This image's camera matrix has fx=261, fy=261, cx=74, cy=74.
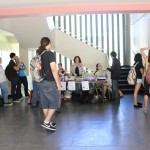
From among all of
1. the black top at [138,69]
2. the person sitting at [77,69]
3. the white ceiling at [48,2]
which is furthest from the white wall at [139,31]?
the white ceiling at [48,2]

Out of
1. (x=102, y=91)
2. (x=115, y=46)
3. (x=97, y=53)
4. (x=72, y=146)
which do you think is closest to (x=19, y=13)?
(x=72, y=146)

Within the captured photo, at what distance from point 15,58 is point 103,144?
16.7 ft

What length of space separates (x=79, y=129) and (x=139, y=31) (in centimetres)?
635

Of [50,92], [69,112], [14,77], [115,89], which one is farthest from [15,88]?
[50,92]

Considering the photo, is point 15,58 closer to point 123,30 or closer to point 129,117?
point 129,117

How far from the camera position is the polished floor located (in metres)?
3.84

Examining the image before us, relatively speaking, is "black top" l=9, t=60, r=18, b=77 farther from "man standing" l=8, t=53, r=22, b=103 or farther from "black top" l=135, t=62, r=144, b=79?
"black top" l=135, t=62, r=144, b=79

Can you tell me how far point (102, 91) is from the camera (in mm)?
8094

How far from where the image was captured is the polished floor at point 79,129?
3.84 metres

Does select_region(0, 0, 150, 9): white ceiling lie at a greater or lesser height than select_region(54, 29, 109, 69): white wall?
greater

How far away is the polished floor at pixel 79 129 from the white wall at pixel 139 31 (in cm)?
313

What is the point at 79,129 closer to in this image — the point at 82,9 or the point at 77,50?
the point at 82,9

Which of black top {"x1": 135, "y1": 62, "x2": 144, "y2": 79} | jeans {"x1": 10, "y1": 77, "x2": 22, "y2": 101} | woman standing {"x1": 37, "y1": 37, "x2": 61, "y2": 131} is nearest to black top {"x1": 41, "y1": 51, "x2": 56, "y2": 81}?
woman standing {"x1": 37, "y1": 37, "x2": 61, "y2": 131}

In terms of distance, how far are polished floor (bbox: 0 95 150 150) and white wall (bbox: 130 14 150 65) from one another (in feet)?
10.3
